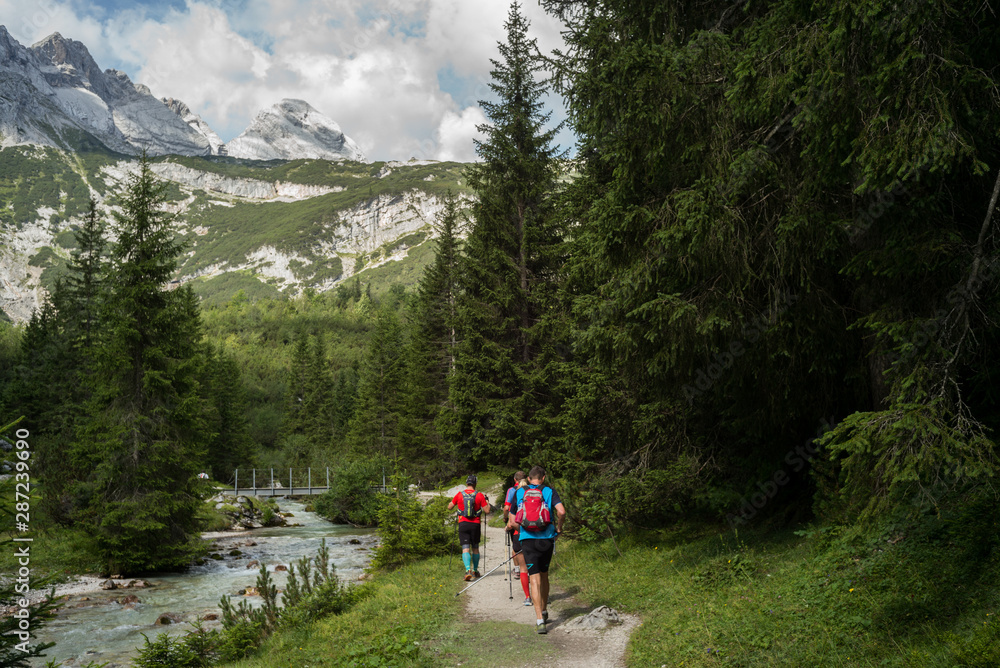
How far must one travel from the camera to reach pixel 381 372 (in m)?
47.8

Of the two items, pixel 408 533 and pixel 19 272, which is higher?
pixel 19 272

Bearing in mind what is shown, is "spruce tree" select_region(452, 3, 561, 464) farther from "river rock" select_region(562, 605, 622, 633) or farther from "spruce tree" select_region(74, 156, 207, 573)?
"river rock" select_region(562, 605, 622, 633)

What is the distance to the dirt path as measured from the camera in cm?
581

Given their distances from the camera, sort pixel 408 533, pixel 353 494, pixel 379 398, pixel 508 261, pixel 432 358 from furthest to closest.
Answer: pixel 379 398
pixel 432 358
pixel 353 494
pixel 508 261
pixel 408 533

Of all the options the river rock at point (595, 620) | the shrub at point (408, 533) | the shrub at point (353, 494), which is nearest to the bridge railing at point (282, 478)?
the shrub at point (353, 494)

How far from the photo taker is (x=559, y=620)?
7152mm

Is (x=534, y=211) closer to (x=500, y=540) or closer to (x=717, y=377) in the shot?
(x=500, y=540)

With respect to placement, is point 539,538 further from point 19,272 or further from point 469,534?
point 19,272

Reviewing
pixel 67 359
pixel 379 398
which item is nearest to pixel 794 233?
pixel 67 359

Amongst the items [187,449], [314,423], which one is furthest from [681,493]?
A: [314,423]

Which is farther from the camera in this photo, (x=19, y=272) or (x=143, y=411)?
(x=19, y=272)

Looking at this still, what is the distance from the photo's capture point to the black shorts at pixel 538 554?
691cm

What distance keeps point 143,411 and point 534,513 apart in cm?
1478

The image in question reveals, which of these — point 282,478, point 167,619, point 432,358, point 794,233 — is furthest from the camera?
point 282,478
